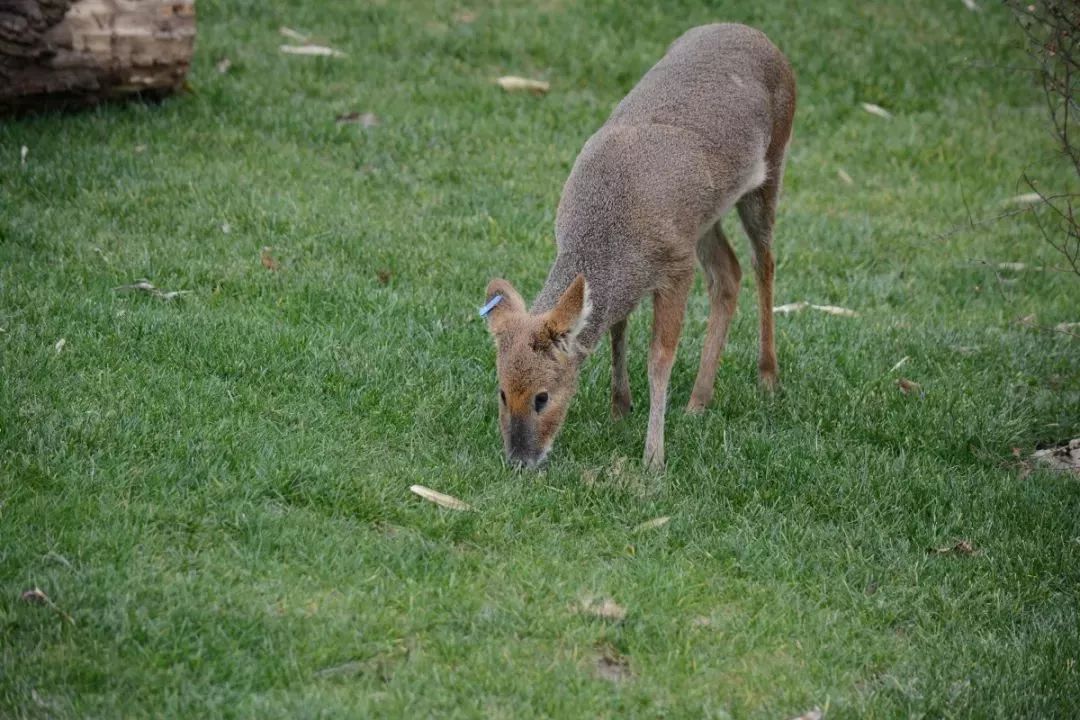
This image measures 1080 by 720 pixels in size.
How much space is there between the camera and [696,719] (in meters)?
4.64

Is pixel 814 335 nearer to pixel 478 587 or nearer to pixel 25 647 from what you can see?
pixel 478 587

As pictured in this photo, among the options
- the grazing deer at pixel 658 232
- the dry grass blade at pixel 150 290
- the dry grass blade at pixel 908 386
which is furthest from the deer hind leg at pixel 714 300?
the dry grass blade at pixel 150 290

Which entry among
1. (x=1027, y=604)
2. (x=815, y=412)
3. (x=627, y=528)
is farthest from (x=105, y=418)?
(x=1027, y=604)

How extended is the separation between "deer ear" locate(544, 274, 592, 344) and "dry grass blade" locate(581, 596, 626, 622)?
1444mm

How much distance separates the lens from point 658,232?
6.67m

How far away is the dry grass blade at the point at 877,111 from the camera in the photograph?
1219 centimetres

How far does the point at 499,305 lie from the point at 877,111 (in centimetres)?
696

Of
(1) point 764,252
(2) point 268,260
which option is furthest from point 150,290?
(1) point 764,252

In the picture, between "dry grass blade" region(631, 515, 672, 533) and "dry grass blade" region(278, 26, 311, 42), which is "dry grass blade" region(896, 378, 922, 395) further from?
"dry grass blade" region(278, 26, 311, 42)

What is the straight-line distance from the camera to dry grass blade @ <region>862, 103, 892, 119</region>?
12188 mm

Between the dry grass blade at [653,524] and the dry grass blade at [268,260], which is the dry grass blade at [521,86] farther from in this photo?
the dry grass blade at [653,524]

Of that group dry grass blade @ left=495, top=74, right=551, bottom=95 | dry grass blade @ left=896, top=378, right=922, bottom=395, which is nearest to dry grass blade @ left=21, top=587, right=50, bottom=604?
dry grass blade @ left=896, top=378, right=922, bottom=395

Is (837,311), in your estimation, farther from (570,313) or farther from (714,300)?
(570,313)

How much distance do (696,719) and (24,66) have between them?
23.2ft
